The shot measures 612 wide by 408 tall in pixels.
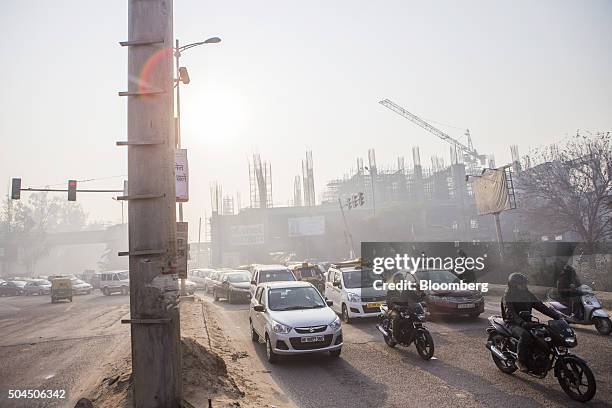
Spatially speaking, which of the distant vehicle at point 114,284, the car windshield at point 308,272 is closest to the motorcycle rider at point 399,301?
the car windshield at point 308,272

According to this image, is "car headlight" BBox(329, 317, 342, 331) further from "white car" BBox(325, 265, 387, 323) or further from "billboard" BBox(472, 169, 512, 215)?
"billboard" BBox(472, 169, 512, 215)

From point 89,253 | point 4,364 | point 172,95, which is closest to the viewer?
point 172,95

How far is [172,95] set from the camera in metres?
3.46

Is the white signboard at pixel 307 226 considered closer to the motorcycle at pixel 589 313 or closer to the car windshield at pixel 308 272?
the car windshield at pixel 308 272

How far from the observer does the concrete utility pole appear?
3.17 meters

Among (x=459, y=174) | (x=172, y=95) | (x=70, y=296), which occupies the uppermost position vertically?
(x=459, y=174)

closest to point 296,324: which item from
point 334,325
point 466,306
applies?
point 334,325

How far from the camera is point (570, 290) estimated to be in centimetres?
1084

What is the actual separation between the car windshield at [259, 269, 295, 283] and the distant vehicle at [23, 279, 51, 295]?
34.2 metres

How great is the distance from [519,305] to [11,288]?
5180cm

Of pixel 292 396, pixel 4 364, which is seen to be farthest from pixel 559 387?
pixel 4 364

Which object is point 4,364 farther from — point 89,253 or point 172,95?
point 89,253

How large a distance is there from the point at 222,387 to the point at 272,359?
2865 millimetres

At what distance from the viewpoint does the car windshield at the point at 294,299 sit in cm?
1041
